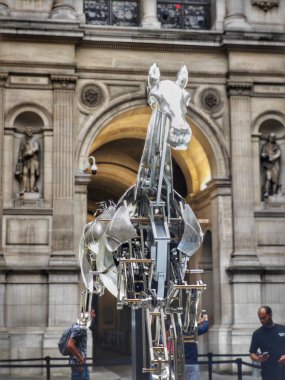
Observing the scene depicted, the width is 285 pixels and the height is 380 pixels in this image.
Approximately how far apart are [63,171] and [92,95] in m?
2.66

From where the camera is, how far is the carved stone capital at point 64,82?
23.3m

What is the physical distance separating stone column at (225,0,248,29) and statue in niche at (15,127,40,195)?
7213mm

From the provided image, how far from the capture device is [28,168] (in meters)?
23.1

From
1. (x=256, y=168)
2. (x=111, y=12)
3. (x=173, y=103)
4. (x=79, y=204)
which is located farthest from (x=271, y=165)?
(x=173, y=103)

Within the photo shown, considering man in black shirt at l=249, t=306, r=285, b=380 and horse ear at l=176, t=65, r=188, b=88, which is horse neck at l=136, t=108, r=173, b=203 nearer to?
horse ear at l=176, t=65, r=188, b=88

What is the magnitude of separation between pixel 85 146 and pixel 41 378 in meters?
7.06

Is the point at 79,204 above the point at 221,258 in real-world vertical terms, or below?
above

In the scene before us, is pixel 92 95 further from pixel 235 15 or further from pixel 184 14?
pixel 235 15

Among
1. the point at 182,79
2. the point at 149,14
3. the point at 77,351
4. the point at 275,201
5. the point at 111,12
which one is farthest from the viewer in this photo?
the point at 111,12

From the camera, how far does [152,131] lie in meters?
10.4

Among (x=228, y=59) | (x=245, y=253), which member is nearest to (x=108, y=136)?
(x=228, y=59)

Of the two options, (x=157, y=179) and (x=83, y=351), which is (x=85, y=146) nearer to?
(x=83, y=351)

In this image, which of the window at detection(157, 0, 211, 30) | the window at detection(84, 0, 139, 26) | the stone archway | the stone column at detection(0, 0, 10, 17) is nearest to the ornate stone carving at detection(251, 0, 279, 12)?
the window at detection(157, 0, 211, 30)

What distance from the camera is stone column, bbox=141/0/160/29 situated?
24125mm
